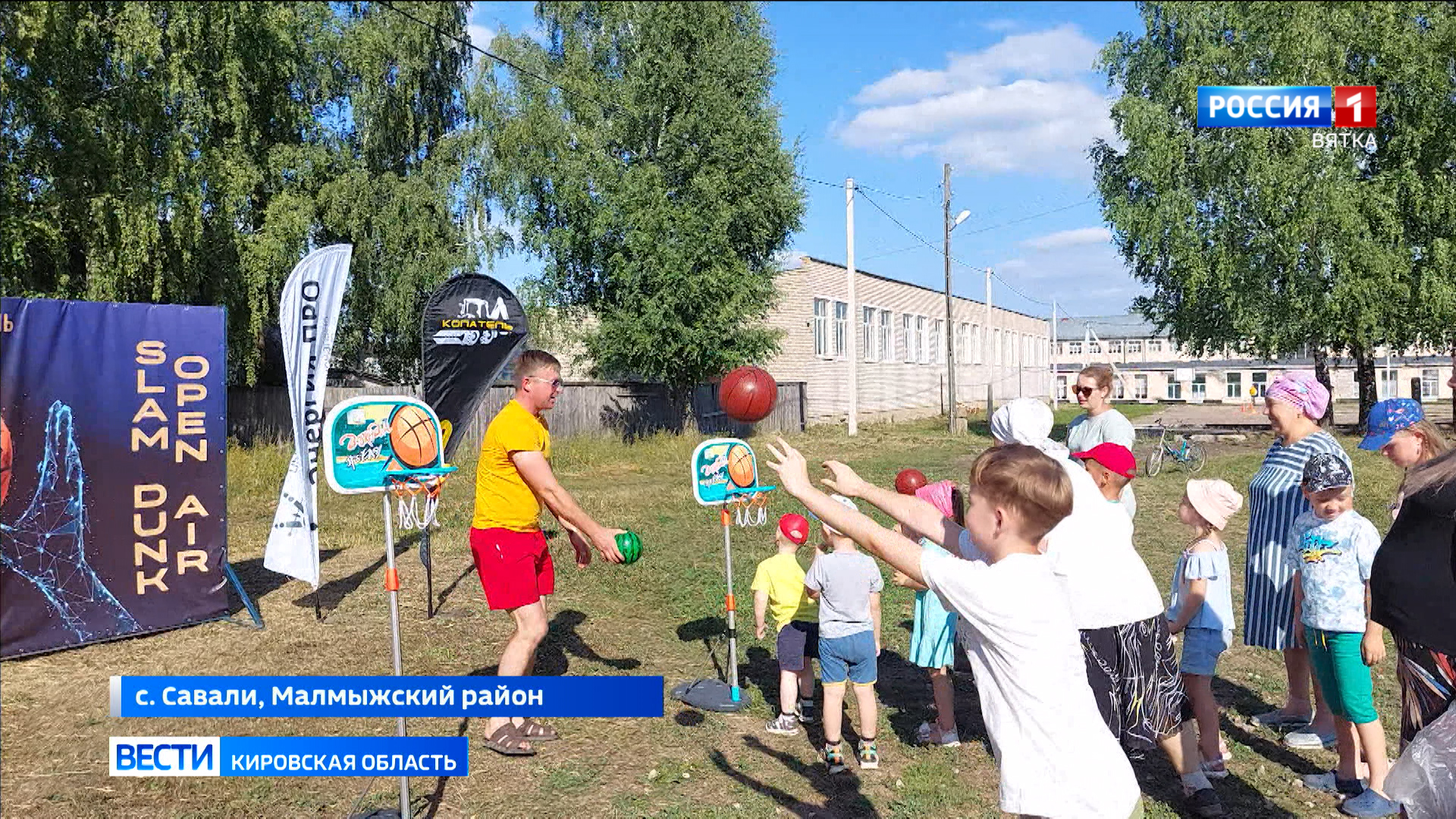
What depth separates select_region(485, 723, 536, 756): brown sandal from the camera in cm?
542

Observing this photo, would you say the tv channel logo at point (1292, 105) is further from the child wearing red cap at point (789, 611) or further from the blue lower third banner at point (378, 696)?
the blue lower third banner at point (378, 696)

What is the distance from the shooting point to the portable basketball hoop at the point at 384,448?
522 cm

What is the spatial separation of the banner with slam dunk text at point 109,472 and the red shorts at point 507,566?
3556 mm

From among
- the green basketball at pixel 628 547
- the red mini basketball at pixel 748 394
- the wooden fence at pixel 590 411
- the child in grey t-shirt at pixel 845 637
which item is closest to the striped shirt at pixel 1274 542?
the child in grey t-shirt at pixel 845 637

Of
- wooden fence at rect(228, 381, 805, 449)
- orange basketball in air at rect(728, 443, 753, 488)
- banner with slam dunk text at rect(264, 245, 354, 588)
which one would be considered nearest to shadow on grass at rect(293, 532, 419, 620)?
banner with slam dunk text at rect(264, 245, 354, 588)

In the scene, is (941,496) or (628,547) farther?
(941,496)

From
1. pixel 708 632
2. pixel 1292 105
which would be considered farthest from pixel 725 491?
pixel 1292 105

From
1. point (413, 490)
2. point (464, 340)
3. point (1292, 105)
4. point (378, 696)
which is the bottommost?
point (378, 696)

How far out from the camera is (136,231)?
16.9 metres

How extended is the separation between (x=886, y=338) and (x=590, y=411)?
77.0ft

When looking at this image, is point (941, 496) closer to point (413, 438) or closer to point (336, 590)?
point (413, 438)

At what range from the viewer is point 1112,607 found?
13.1 feet

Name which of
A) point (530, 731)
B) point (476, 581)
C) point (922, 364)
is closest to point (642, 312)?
point (476, 581)

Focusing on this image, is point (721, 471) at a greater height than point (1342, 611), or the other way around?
point (721, 471)
